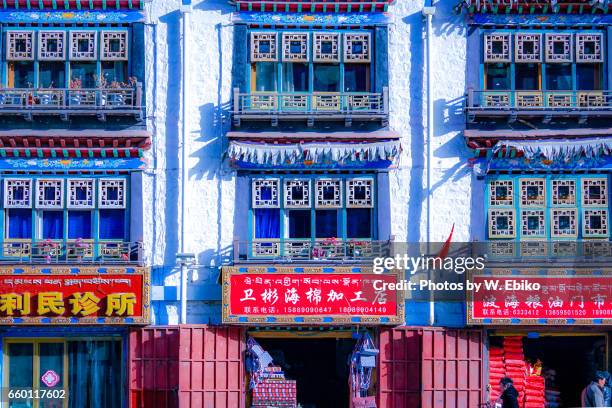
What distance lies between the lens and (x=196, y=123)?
1908 cm

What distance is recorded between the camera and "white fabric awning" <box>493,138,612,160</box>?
1852cm

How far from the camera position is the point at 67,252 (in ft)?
61.3

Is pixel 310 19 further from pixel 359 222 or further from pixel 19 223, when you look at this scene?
pixel 19 223

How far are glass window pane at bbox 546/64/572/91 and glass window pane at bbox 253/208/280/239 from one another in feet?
19.9

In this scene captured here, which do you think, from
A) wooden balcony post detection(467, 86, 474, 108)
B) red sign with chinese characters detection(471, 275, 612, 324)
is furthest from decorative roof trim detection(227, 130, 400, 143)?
red sign with chinese characters detection(471, 275, 612, 324)

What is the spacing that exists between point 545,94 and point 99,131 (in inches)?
344

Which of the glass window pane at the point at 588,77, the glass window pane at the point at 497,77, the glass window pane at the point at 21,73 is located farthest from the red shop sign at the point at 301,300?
the glass window pane at the point at 588,77

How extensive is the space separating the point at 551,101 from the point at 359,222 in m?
4.46

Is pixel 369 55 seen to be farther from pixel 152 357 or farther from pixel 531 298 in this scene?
pixel 152 357

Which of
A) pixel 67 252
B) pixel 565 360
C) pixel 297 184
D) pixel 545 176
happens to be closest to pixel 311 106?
pixel 297 184

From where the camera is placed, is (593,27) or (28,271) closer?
(28,271)

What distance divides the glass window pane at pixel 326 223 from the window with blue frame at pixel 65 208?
373cm

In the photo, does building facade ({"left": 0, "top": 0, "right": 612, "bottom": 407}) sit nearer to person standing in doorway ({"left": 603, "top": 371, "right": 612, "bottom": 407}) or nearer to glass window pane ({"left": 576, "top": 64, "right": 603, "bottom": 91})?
glass window pane ({"left": 576, "top": 64, "right": 603, "bottom": 91})

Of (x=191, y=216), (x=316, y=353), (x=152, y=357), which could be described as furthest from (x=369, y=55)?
(x=152, y=357)
